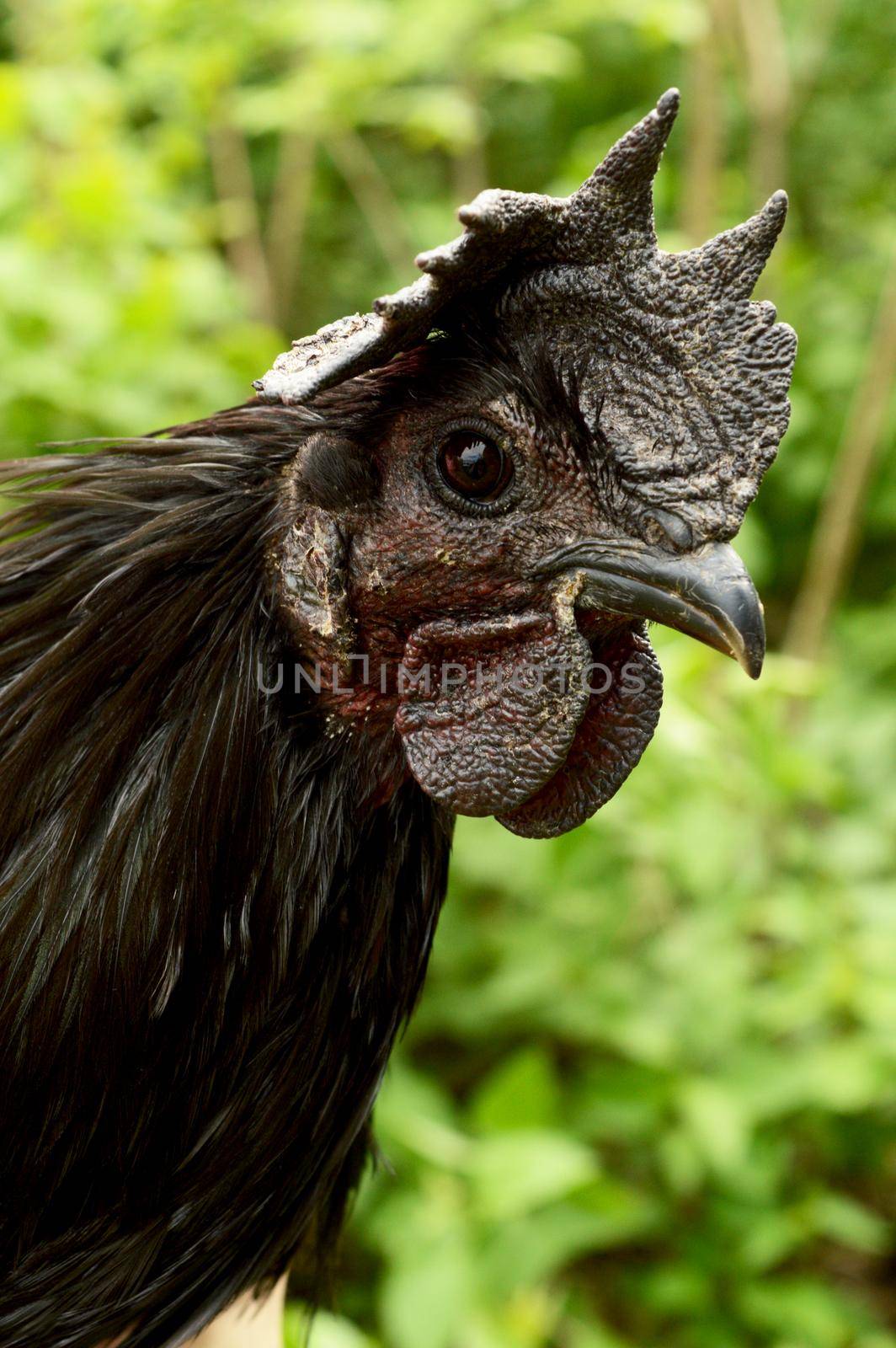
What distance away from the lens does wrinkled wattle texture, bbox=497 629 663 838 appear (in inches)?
Answer: 59.5

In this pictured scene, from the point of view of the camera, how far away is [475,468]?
1407 millimetres

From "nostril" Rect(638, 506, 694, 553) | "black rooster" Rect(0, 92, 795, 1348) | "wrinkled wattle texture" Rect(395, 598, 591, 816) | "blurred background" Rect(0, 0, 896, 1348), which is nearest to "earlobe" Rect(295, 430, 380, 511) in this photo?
"black rooster" Rect(0, 92, 795, 1348)

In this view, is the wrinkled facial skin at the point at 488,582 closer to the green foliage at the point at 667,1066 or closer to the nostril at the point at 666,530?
the nostril at the point at 666,530

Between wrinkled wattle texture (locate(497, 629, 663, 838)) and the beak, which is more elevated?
the beak

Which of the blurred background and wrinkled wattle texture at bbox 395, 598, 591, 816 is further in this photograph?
the blurred background

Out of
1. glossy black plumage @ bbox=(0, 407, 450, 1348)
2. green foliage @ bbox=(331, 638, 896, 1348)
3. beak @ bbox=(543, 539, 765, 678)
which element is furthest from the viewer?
green foliage @ bbox=(331, 638, 896, 1348)

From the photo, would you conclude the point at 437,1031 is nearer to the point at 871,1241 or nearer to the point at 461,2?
the point at 871,1241

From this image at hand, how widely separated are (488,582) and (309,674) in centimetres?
24

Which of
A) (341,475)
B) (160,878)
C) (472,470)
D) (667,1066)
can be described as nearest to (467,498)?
(472,470)

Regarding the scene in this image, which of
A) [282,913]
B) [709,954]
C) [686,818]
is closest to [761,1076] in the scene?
[709,954]

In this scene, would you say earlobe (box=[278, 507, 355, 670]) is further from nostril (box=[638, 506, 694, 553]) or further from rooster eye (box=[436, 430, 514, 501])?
nostril (box=[638, 506, 694, 553])

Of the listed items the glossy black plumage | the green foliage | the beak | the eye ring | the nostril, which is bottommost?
the green foliage

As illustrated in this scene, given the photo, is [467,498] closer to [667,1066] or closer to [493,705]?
[493,705]

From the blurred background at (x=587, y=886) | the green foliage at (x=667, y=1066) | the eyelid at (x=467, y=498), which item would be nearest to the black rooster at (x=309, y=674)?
the eyelid at (x=467, y=498)
